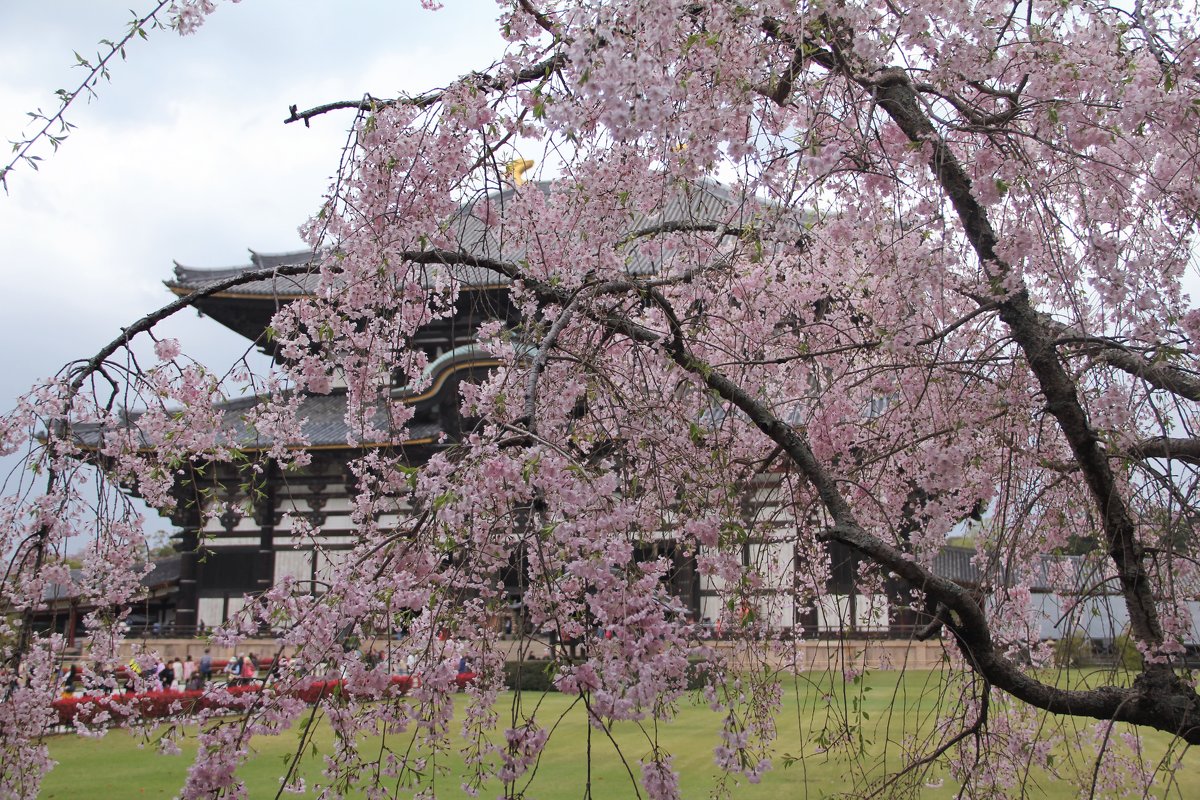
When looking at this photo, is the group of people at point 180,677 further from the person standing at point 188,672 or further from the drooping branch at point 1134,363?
the drooping branch at point 1134,363

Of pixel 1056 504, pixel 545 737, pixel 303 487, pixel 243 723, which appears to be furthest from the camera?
pixel 303 487

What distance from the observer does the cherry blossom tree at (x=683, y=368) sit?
2451 mm

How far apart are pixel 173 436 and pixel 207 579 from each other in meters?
13.3

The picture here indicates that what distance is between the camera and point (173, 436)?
3.62 m

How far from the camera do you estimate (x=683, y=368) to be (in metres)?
3.53

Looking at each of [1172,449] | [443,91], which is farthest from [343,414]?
[1172,449]

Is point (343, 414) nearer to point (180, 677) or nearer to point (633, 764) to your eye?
point (180, 677)

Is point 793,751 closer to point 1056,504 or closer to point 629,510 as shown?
point 1056,504

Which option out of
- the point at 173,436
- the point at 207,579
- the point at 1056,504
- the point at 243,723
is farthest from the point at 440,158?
the point at 207,579

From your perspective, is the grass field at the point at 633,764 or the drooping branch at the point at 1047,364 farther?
the grass field at the point at 633,764

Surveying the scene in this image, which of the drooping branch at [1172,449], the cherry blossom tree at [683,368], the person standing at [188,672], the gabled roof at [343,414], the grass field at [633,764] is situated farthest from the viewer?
the gabled roof at [343,414]

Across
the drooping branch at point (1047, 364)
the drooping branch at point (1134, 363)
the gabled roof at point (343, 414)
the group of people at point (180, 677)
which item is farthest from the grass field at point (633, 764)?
the gabled roof at point (343, 414)

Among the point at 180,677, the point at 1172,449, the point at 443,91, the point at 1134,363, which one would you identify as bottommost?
the point at 180,677

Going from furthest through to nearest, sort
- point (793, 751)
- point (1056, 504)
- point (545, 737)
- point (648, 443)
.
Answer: point (793, 751)
point (1056, 504)
point (648, 443)
point (545, 737)
